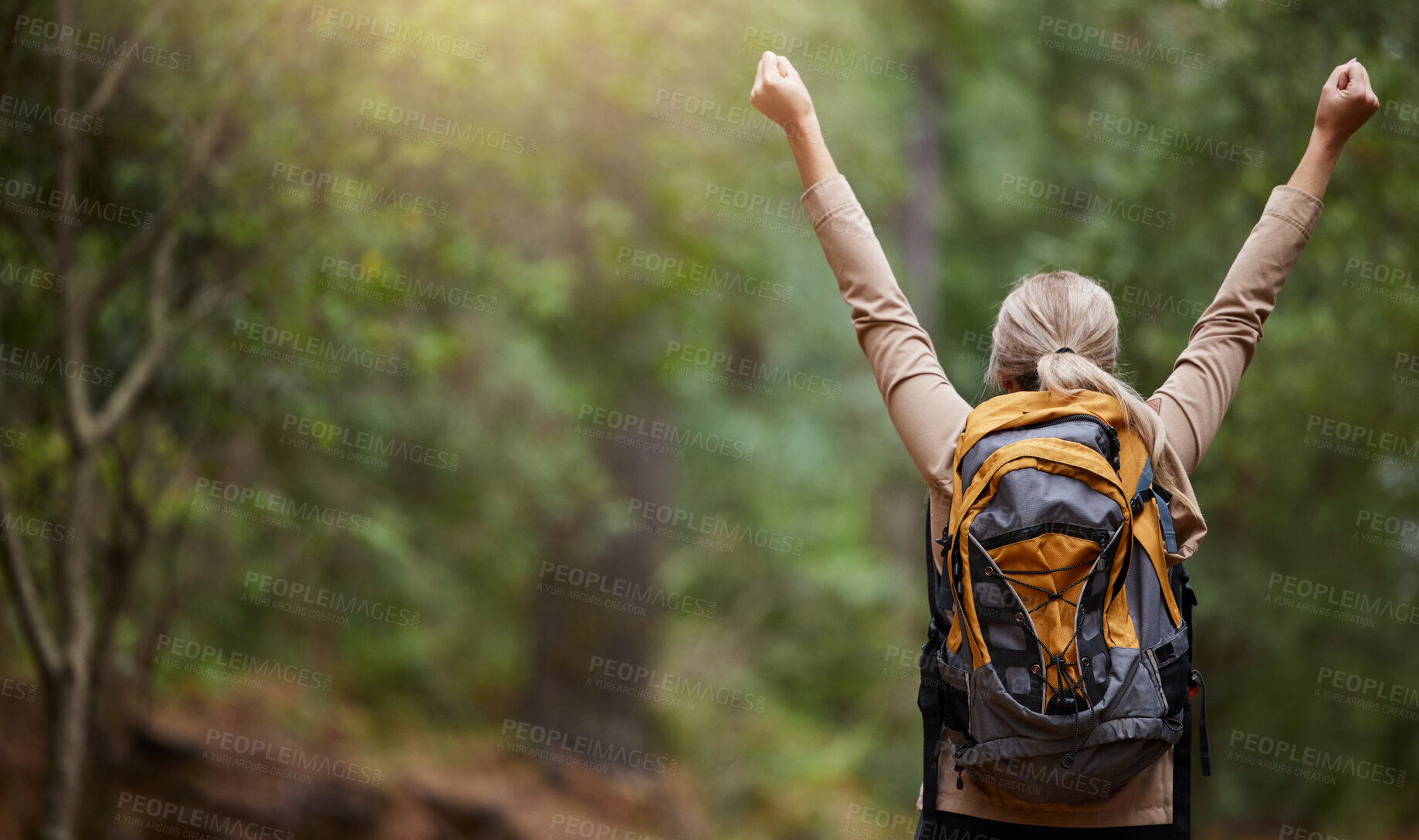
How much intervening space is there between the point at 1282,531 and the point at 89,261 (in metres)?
7.99

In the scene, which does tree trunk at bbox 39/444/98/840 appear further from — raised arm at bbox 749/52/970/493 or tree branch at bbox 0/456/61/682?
raised arm at bbox 749/52/970/493

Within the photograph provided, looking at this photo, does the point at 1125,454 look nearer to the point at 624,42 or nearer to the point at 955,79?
the point at 624,42

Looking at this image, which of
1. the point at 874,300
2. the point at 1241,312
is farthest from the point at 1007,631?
the point at 1241,312

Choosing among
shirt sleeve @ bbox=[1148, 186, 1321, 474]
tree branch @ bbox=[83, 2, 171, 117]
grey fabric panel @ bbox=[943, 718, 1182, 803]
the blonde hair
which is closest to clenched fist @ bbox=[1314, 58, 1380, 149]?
shirt sleeve @ bbox=[1148, 186, 1321, 474]

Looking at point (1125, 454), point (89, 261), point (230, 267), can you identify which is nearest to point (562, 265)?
point (230, 267)

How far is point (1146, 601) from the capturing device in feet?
6.77

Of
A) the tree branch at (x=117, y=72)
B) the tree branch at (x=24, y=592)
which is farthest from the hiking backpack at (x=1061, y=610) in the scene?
the tree branch at (x=117, y=72)

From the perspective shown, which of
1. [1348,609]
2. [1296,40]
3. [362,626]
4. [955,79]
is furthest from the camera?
[955,79]

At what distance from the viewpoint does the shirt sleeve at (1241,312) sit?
7.50 feet

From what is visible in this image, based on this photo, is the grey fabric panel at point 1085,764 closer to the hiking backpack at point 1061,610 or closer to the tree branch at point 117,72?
the hiking backpack at point 1061,610

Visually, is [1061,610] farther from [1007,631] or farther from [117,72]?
[117,72]

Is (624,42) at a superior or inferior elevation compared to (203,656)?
superior

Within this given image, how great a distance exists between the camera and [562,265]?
7.64 m

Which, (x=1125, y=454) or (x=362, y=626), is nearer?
(x=1125, y=454)
